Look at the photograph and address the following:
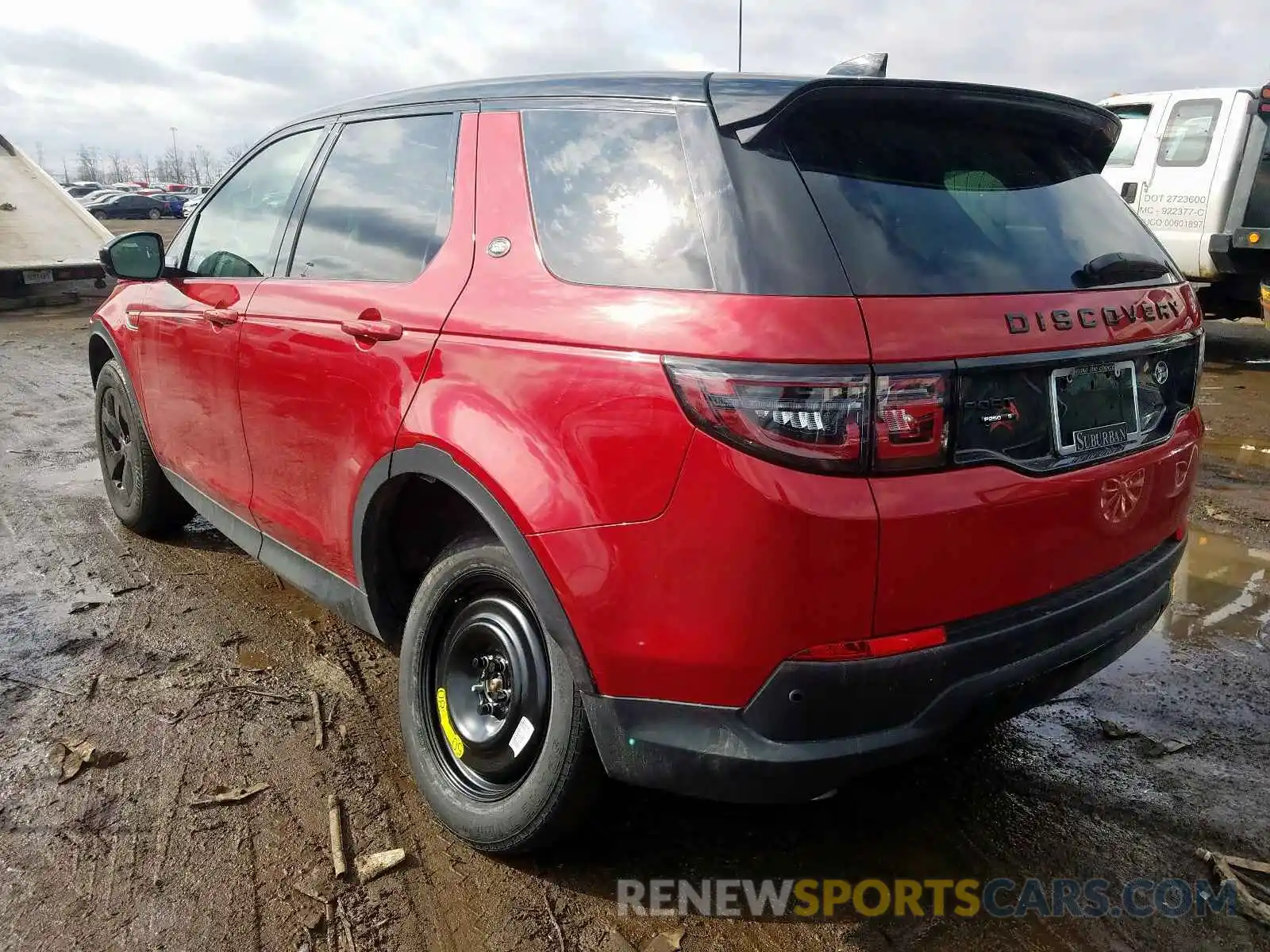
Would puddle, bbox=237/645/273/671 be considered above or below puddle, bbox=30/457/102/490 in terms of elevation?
above

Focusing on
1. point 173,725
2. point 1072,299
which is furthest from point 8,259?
point 1072,299

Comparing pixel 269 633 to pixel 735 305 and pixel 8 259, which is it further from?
pixel 8 259

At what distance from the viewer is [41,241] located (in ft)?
43.2

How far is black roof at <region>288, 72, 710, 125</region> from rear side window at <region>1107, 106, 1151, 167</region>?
9.23m

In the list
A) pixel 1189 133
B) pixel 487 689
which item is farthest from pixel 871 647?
pixel 1189 133

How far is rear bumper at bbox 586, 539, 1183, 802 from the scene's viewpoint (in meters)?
1.80

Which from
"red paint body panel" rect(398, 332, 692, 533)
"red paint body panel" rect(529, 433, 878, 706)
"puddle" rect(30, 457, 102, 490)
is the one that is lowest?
"puddle" rect(30, 457, 102, 490)

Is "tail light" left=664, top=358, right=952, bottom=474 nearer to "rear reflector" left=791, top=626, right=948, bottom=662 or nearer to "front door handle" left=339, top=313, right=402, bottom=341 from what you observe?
"rear reflector" left=791, top=626, right=948, bottom=662

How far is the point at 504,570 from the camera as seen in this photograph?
222 cm

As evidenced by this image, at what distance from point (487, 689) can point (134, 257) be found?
2.53 meters

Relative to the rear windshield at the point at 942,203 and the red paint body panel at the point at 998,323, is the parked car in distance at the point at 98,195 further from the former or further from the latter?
the red paint body panel at the point at 998,323

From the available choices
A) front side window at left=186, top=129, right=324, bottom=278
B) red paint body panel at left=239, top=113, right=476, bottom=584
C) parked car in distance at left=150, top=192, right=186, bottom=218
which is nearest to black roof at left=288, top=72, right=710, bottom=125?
red paint body panel at left=239, top=113, right=476, bottom=584

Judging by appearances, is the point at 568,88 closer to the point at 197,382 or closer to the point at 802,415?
the point at 802,415

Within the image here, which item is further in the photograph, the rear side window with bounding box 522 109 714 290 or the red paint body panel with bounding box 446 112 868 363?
the rear side window with bounding box 522 109 714 290
